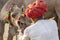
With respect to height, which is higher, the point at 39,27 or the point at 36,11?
the point at 36,11

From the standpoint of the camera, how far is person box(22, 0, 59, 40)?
5.60 ft

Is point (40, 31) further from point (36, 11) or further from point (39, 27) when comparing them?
point (36, 11)

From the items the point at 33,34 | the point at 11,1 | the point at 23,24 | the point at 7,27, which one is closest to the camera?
the point at 33,34

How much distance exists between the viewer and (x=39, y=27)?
5.64 ft

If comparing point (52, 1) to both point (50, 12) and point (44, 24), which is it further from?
point (44, 24)

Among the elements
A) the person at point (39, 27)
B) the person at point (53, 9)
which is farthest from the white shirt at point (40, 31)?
the person at point (53, 9)

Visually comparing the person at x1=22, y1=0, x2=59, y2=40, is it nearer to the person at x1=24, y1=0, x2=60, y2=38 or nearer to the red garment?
the red garment

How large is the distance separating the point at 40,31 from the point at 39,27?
0.11 feet

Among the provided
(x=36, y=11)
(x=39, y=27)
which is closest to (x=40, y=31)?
(x=39, y=27)

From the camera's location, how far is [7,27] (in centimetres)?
230

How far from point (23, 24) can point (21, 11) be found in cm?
18

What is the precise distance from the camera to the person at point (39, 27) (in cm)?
171

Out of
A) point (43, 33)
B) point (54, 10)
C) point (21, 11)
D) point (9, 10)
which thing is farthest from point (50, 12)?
point (43, 33)

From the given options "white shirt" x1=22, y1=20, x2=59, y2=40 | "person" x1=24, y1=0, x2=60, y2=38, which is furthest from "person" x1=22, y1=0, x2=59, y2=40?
"person" x1=24, y1=0, x2=60, y2=38
